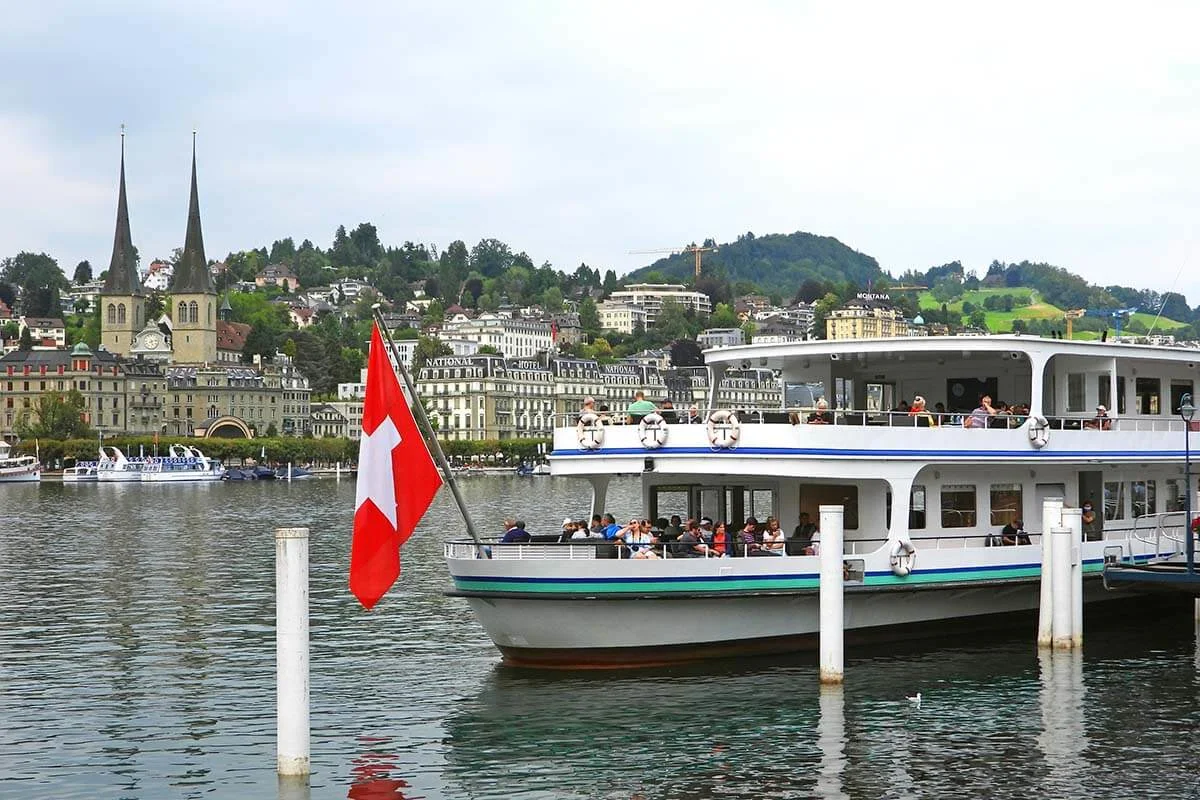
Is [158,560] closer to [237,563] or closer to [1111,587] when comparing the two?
[237,563]

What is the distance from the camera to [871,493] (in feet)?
99.6

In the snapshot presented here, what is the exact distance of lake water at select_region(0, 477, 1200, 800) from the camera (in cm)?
2234

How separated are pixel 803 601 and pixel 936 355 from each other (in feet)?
18.4

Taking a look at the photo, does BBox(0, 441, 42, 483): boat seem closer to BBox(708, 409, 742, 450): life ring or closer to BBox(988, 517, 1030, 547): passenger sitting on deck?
BBox(988, 517, 1030, 547): passenger sitting on deck

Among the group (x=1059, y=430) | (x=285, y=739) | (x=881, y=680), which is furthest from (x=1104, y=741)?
(x=285, y=739)

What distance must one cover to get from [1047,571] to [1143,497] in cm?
647

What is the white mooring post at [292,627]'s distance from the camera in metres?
20.2

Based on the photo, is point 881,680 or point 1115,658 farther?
point 1115,658

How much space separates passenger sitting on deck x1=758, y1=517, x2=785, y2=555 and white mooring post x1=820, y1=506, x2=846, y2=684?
206 centimetres

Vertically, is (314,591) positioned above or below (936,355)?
below

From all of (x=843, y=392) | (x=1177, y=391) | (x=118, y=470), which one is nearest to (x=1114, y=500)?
(x=1177, y=391)

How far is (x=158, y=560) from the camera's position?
5944cm

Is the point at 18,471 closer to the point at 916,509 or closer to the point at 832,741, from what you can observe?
the point at 916,509

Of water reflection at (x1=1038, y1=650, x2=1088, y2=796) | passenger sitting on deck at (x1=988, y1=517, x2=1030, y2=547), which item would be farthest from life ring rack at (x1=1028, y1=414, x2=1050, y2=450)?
water reflection at (x1=1038, y1=650, x2=1088, y2=796)
